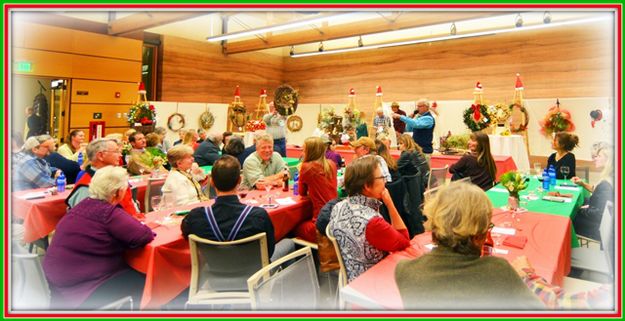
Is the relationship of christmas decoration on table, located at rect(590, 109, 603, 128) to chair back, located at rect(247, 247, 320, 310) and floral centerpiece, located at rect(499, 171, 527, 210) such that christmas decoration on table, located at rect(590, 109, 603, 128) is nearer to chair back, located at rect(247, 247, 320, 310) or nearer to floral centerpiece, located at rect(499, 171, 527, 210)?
floral centerpiece, located at rect(499, 171, 527, 210)

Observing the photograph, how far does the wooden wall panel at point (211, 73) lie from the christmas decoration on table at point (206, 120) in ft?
1.72

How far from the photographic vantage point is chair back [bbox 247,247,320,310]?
1707 millimetres

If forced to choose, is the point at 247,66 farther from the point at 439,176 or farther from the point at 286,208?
the point at 286,208

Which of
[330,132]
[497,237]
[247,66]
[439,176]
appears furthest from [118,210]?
[247,66]

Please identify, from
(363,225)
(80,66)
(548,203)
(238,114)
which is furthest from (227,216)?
(238,114)

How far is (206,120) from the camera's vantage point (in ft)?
34.3

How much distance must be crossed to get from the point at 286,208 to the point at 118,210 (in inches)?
57.0

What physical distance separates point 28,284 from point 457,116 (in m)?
9.27

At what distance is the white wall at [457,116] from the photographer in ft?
26.3

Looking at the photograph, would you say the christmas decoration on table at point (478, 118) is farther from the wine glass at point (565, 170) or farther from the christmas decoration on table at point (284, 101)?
the christmas decoration on table at point (284, 101)

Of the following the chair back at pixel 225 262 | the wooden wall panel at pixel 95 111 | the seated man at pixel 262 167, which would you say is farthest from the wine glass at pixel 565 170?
the wooden wall panel at pixel 95 111

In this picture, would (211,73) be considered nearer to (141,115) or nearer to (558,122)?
(141,115)

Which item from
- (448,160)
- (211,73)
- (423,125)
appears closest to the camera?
(423,125)

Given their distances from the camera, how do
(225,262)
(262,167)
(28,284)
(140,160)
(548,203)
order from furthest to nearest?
1. (140,160)
2. (262,167)
3. (548,203)
4. (225,262)
5. (28,284)
